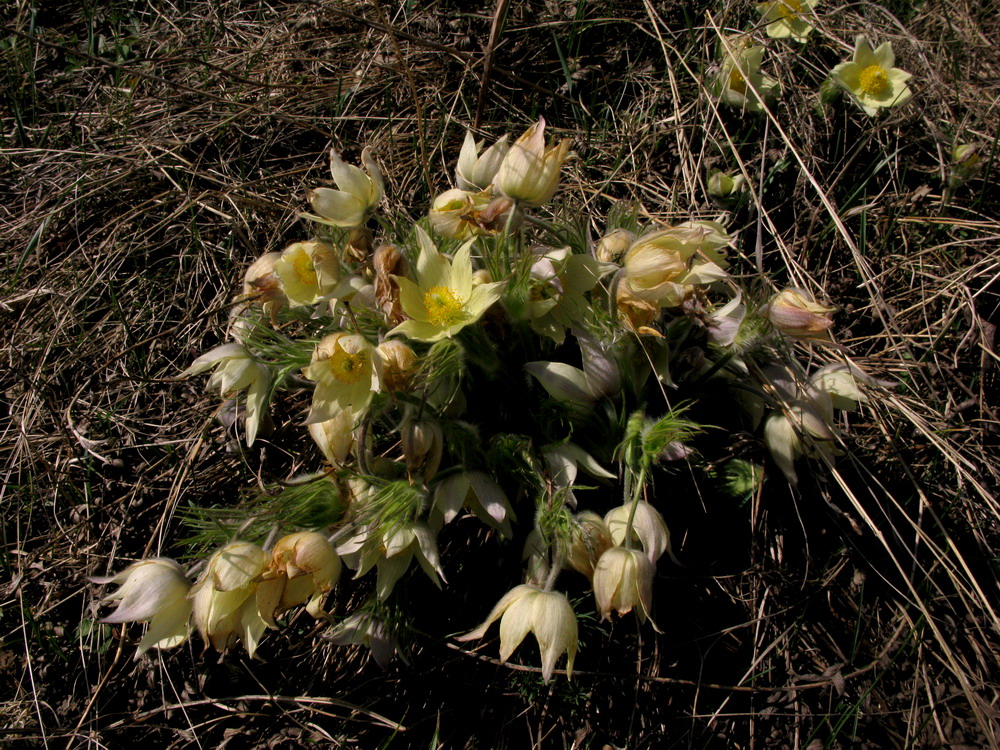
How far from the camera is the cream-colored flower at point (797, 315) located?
3.56 ft

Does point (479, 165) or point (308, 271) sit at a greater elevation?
point (479, 165)

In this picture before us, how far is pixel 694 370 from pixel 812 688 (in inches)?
25.3

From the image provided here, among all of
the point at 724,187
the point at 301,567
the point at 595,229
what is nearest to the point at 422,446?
the point at 301,567

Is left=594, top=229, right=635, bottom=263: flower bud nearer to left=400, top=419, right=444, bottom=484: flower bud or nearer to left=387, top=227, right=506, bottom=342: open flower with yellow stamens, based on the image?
left=387, top=227, right=506, bottom=342: open flower with yellow stamens

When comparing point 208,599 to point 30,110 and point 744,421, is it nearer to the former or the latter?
point 744,421

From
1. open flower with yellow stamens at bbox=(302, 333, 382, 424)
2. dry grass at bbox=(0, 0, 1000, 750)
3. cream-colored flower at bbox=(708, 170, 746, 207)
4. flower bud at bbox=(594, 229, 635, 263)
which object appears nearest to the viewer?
open flower with yellow stamens at bbox=(302, 333, 382, 424)

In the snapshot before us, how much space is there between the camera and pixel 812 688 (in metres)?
1.33

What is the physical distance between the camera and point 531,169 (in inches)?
41.7

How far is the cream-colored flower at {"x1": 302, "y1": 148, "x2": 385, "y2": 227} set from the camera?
110 cm

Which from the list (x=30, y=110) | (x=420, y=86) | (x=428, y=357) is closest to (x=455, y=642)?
(x=428, y=357)

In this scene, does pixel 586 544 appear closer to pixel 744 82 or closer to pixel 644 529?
pixel 644 529

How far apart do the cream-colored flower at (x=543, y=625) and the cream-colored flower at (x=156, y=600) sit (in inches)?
17.5

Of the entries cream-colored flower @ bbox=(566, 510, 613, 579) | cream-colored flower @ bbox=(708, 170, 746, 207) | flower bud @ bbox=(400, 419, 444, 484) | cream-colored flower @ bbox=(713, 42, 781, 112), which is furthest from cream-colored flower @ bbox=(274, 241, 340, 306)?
cream-colored flower @ bbox=(713, 42, 781, 112)

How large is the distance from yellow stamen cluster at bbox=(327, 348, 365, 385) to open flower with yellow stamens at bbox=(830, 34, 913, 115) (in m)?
1.47
